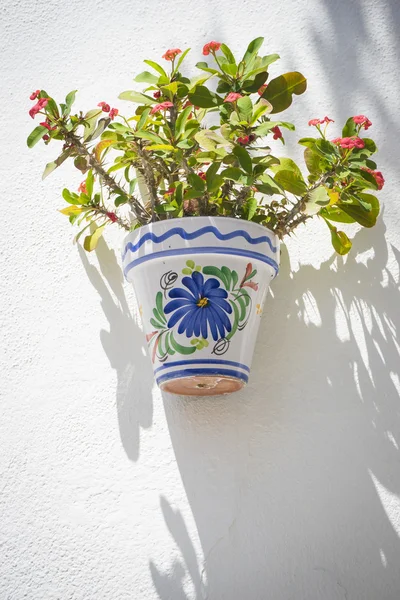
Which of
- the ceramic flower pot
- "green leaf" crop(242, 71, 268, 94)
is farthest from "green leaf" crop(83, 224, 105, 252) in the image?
"green leaf" crop(242, 71, 268, 94)

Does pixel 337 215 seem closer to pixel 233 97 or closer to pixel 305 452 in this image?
pixel 233 97

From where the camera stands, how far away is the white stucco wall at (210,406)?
1.42 metres

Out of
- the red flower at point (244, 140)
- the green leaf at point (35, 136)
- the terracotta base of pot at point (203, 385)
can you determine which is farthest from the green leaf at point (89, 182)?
the terracotta base of pot at point (203, 385)

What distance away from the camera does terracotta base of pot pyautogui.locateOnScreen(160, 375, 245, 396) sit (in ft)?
4.55

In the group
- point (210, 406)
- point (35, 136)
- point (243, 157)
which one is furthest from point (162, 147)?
point (210, 406)

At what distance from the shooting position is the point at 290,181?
1.45 m

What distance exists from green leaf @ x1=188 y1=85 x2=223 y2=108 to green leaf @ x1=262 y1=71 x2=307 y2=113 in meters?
0.10

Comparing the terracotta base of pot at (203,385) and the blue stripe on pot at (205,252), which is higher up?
the blue stripe on pot at (205,252)

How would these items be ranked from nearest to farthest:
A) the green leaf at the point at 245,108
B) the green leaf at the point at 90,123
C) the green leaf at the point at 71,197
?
the green leaf at the point at 245,108, the green leaf at the point at 90,123, the green leaf at the point at 71,197

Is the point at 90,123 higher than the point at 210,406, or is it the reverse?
the point at 90,123

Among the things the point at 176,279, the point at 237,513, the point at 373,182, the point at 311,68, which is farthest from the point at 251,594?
the point at 311,68

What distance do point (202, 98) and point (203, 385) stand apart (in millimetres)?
544

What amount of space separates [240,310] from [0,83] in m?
0.97

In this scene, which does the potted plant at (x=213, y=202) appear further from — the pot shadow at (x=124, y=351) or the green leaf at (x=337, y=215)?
the pot shadow at (x=124, y=351)
